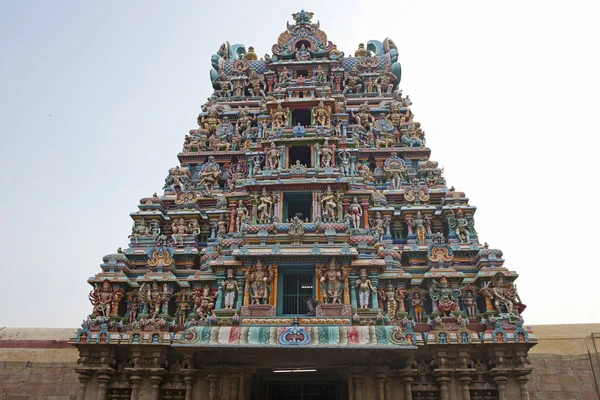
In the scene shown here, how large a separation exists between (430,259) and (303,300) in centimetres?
466

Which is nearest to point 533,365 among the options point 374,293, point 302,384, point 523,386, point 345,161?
point 523,386

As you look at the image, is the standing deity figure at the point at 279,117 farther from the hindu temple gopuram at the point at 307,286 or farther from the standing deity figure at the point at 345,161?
the standing deity figure at the point at 345,161

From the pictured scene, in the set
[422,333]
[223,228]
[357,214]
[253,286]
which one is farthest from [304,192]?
[422,333]

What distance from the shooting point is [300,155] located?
2211cm

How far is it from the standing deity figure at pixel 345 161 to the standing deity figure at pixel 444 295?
6.07m

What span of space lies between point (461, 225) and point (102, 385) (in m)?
13.6

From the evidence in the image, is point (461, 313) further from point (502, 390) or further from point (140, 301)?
point (140, 301)

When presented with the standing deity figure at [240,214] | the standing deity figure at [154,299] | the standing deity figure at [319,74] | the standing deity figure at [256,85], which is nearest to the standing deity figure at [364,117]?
the standing deity figure at [319,74]

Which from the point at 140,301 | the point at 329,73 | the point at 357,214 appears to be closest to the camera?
the point at 140,301

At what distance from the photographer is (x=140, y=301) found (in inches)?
675

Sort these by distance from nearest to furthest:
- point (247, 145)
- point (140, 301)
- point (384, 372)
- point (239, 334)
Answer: point (239, 334)
point (384, 372)
point (140, 301)
point (247, 145)

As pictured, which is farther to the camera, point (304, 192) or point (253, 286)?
point (304, 192)

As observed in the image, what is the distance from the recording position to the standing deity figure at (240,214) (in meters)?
18.8

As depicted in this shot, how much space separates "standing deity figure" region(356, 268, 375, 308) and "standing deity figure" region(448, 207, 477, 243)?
451 centimetres
